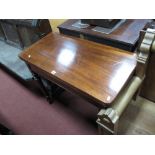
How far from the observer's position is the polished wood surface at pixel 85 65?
71 centimetres

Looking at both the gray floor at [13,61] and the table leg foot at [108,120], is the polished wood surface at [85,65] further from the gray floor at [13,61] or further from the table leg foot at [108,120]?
the gray floor at [13,61]

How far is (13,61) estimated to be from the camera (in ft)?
6.00

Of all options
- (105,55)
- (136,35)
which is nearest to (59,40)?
(105,55)

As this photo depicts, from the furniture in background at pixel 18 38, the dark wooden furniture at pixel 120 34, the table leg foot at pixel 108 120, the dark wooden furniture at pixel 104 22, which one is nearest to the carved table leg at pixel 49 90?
the furniture in background at pixel 18 38

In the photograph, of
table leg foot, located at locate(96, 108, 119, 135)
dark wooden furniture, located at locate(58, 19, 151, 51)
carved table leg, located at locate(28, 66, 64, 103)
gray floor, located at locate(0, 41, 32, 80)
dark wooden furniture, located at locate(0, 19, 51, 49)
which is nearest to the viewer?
table leg foot, located at locate(96, 108, 119, 135)

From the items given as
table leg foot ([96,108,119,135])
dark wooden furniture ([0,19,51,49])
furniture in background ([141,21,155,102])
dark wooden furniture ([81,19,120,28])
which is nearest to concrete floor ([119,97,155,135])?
furniture in background ([141,21,155,102])

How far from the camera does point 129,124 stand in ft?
3.60

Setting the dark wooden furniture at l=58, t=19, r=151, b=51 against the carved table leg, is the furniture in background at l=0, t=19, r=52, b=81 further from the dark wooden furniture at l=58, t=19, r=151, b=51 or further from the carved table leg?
the dark wooden furniture at l=58, t=19, r=151, b=51

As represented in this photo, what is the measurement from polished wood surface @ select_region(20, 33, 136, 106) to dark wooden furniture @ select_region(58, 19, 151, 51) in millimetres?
42

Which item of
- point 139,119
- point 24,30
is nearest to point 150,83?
point 139,119

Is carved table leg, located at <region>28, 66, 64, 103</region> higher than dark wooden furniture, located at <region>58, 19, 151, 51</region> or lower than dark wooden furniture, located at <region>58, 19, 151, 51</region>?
lower

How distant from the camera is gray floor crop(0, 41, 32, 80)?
1617 millimetres

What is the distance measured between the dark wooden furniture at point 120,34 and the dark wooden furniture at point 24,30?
0.44 m
